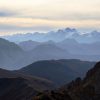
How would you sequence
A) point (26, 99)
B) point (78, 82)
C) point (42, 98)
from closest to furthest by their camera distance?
point (42, 98), point (78, 82), point (26, 99)

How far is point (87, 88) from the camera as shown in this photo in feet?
383

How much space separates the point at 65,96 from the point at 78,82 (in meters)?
68.4

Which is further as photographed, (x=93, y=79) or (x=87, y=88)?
(x=93, y=79)

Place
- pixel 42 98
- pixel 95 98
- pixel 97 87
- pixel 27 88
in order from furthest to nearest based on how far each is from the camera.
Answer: pixel 27 88, pixel 97 87, pixel 95 98, pixel 42 98

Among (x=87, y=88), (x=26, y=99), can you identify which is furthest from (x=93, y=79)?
(x=26, y=99)

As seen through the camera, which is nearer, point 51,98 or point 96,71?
point 51,98

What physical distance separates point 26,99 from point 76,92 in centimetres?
6915

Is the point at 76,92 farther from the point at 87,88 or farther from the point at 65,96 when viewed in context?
the point at 65,96

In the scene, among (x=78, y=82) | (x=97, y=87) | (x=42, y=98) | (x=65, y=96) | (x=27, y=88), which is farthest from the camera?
(x=27, y=88)

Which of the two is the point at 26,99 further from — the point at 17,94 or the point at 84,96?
the point at 84,96

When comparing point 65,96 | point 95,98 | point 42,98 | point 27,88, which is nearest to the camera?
point 42,98

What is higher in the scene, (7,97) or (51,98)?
(51,98)

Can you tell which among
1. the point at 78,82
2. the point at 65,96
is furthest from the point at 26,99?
the point at 65,96

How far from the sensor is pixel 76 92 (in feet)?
379
